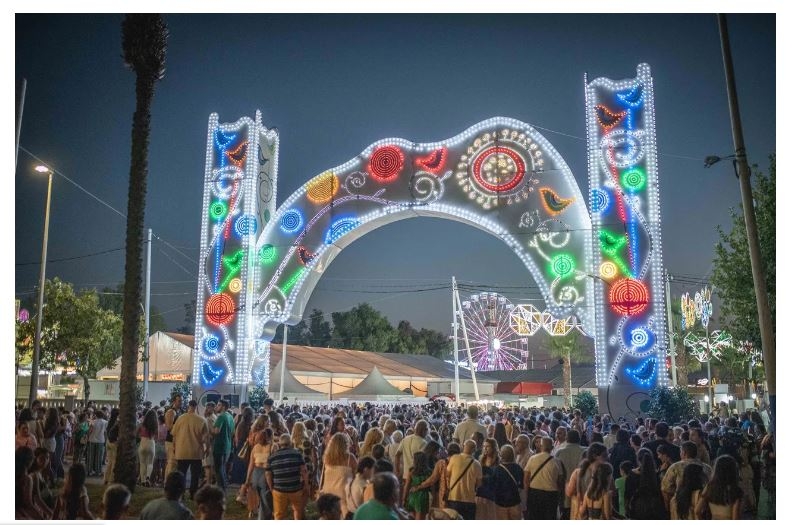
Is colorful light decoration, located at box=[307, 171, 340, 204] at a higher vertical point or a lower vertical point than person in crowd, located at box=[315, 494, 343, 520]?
higher

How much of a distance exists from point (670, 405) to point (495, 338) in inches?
1125

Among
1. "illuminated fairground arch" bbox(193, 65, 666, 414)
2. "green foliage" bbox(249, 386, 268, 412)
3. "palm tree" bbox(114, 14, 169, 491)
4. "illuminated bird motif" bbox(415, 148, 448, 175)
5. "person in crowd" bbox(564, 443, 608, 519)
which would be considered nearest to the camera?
"person in crowd" bbox(564, 443, 608, 519)

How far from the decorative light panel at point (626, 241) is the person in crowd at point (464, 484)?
12.1 metres

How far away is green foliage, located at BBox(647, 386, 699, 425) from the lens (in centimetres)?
1828

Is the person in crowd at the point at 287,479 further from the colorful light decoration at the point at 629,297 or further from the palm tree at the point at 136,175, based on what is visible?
the colorful light decoration at the point at 629,297

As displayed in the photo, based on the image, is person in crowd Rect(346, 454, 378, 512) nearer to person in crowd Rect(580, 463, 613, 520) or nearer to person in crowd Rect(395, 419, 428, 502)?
person in crowd Rect(395, 419, 428, 502)

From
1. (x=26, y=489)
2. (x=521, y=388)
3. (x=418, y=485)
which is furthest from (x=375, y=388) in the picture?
(x=26, y=489)

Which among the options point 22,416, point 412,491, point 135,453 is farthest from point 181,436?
point 412,491

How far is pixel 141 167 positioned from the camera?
45.4 feet

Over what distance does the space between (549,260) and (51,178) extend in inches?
607

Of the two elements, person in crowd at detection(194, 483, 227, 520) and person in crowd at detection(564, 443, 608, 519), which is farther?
person in crowd at detection(564, 443, 608, 519)

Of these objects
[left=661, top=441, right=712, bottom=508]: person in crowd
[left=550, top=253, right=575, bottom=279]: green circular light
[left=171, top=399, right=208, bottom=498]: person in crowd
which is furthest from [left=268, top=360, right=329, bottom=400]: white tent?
[left=661, top=441, right=712, bottom=508]: person in crowd

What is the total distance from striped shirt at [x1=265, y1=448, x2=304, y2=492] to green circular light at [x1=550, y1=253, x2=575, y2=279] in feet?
44.5

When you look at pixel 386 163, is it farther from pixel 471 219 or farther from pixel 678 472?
pixel 678 472
